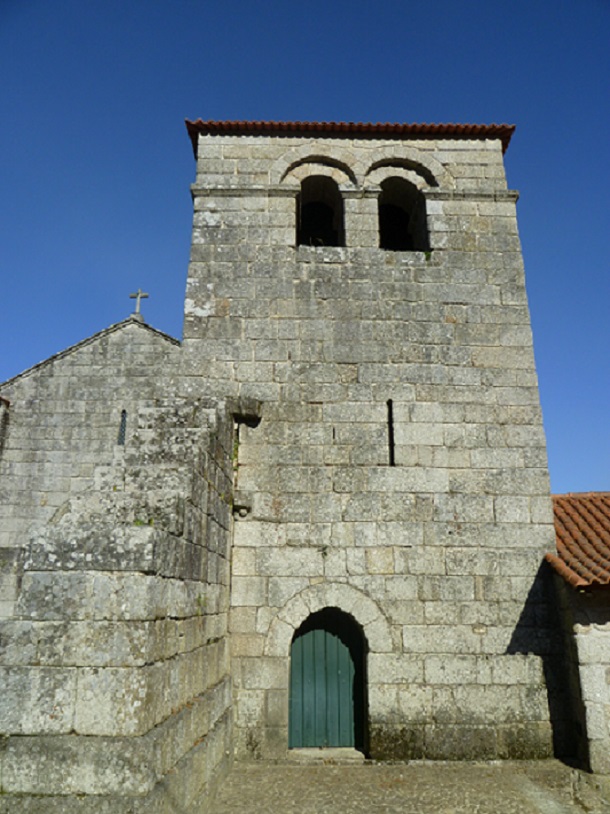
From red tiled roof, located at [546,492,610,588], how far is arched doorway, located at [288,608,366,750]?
86.6 inches

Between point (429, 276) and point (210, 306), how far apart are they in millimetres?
2714

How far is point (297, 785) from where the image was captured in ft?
15.8

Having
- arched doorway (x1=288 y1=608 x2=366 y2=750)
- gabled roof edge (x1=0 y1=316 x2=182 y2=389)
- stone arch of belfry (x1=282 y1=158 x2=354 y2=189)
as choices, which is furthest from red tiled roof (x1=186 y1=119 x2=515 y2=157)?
arched doorway (x1=288 y1=608 x2=366 y2=750)

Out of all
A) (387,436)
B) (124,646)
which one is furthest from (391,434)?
(124,646)

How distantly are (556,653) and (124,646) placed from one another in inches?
179

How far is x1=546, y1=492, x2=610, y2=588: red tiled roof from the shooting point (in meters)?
5.38

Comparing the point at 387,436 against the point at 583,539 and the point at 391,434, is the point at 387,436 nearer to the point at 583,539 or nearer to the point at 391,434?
the point at 391,434

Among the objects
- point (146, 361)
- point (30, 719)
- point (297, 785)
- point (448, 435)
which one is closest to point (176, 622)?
point (30, 719)

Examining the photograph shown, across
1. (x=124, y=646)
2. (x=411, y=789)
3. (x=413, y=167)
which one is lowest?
(x=411, y=789)

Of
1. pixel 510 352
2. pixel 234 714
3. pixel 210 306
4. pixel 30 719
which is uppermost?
pixel 210 306

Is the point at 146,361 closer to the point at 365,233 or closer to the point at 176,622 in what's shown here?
the point at 365,233

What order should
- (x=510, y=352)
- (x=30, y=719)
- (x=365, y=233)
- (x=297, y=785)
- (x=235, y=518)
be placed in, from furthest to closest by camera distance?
(x=365, y=233) < (x=510, y=352) < (x=235, y=518) < (x=297, y=785) < (x=30, y=719)

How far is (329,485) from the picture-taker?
20.2ft

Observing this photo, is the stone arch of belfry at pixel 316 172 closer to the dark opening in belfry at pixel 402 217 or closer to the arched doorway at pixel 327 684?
the dark opening in belfry at pixel 402 217
